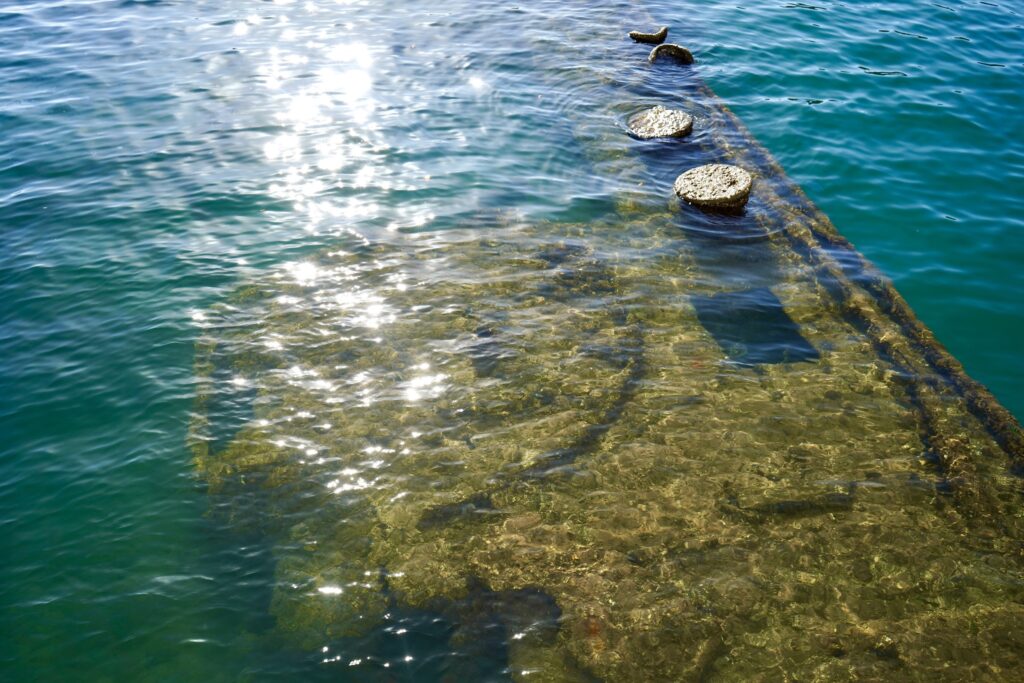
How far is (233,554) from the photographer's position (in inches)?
276

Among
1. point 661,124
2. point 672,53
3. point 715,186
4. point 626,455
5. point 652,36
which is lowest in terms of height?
point 626,455

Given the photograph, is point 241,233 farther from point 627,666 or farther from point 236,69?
point 627,666

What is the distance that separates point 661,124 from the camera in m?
14.6

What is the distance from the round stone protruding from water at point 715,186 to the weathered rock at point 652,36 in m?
7.63

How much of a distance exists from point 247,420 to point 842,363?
7522mm

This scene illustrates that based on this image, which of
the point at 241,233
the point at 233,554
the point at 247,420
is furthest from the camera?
the point at 241,233

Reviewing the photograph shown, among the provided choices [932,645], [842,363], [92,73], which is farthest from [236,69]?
[932,645]

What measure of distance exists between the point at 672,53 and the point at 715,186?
7.20m

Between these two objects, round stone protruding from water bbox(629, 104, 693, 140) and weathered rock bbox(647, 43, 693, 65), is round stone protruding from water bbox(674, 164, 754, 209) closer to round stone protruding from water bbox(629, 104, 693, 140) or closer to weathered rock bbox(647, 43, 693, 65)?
round stone protruding from water bbox(629, 104, 693, 140)

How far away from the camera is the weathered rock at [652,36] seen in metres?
18.7

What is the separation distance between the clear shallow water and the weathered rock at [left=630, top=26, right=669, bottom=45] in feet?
2.53

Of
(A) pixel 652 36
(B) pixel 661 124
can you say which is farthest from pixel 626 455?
(A) pixel 652 36

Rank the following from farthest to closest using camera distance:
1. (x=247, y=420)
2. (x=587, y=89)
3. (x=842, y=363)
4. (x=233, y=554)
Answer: (x=587, y=89) < (x=842, y=363) < (x=247, y=420) < (x=233, y=554)

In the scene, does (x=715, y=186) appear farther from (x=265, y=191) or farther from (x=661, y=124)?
(x=265, y=191)
